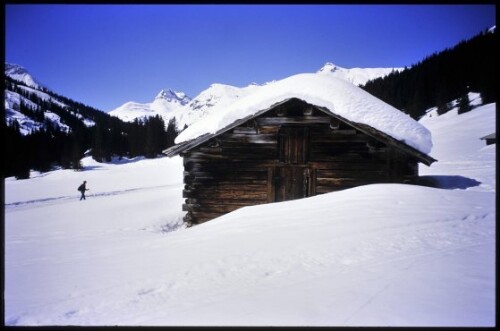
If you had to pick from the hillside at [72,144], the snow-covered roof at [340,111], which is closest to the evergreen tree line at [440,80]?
the snow-covered roof at [340,111]

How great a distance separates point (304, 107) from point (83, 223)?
372 inches

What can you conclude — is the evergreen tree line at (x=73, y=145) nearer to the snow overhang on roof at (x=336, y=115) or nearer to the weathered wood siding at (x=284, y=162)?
the weathered wood siding at (x=284, y=162)

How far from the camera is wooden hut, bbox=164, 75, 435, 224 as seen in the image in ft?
28.7

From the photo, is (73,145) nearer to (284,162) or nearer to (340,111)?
(284,162)

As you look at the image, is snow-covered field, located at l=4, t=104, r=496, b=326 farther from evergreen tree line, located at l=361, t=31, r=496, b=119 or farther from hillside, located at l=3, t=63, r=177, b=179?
evergreen tree line, located at l=361, t=31, r=496, b=119

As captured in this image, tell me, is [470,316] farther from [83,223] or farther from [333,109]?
[83,223]

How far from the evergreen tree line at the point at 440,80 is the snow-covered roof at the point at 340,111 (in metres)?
52.7

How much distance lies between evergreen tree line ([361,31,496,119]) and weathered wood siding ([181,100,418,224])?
53534 mm

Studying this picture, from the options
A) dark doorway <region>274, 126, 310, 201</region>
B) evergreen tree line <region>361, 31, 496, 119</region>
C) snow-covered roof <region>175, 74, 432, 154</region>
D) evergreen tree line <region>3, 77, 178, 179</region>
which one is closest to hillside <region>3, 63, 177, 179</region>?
evergreen tree line <region>3, 77, 178, 179</region>

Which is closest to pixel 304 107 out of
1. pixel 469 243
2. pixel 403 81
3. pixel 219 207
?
pixel 219 207

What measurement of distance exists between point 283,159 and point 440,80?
6766 cm

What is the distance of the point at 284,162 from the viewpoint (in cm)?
917

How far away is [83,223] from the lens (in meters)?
11.9

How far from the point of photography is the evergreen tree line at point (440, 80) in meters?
56.5
